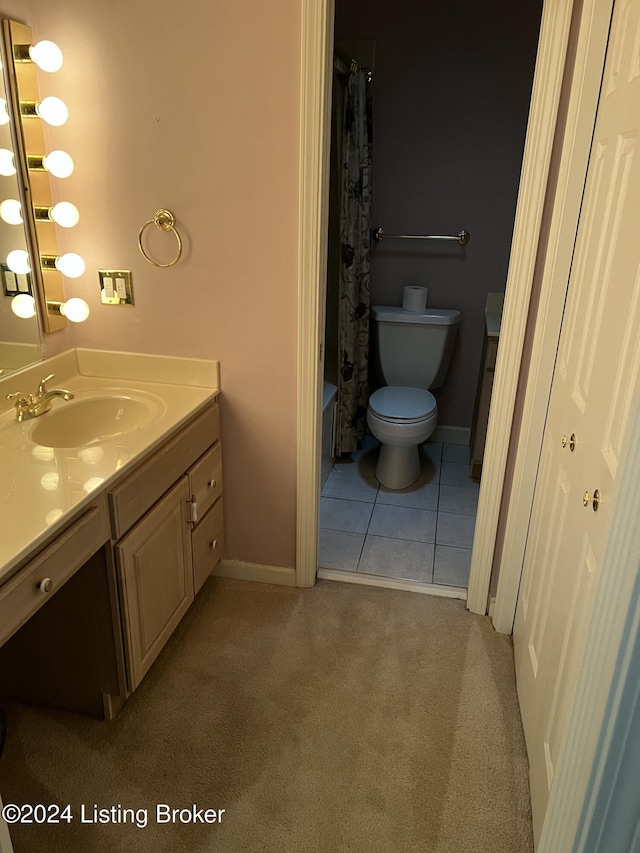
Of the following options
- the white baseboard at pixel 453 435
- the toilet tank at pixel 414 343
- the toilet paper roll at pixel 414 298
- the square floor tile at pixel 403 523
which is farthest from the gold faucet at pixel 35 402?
the white baseboard at pixel 453 435

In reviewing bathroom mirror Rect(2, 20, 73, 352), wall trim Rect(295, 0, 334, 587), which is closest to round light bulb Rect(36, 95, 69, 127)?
bathroom mirror Rect(2, 20, 73, 352)

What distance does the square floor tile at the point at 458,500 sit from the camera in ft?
9.86

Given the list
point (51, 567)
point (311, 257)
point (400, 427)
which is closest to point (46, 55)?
point (311, 257)

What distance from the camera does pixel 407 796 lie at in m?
1.59

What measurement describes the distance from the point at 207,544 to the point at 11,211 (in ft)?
4.01

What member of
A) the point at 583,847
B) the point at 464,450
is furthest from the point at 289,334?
the point at 464,450

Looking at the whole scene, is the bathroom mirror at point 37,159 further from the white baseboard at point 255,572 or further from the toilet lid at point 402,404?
the toilet lid at point 402,404

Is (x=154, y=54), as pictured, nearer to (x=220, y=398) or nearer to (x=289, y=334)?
(x=289, y=334)

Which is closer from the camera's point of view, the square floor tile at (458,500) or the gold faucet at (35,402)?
the gold faucet at (35,402)

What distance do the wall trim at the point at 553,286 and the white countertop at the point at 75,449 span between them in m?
1.04

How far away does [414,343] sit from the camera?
11.0 ft

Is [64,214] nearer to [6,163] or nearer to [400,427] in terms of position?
[6,163]

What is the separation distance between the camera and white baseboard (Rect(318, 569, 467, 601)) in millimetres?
2373

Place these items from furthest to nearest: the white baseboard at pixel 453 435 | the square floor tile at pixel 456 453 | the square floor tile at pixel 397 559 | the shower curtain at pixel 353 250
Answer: the white baseboard at pixel 453 435
the square floor tile at pixel 456 453
the shower curtain at pixel 353 250
the square floor tile at pixel 397 559
